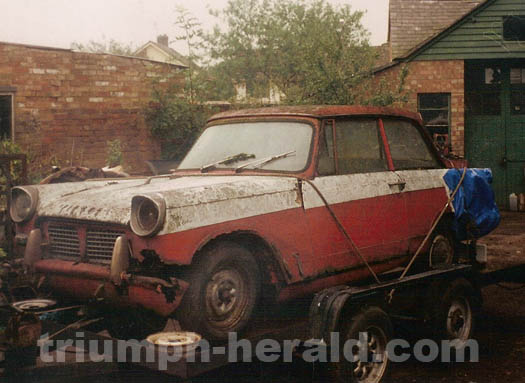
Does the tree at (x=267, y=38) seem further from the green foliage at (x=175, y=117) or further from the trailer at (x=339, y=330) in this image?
the trailer at (x=339, y=330)

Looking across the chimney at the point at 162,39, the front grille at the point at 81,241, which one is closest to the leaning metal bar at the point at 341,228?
the front grille at the point at 81,241

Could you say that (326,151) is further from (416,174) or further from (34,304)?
(34,304)

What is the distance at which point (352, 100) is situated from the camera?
13555 mm

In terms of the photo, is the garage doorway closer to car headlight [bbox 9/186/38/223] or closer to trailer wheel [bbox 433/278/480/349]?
car headlight [bbox 9/186/38/223]

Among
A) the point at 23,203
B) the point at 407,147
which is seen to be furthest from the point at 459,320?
the point at 23,203

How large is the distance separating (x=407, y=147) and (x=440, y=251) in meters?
1.00

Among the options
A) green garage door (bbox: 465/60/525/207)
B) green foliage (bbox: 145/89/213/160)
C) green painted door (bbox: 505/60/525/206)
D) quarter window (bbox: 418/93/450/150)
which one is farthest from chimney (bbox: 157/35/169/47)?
green painted door (bbox: 505/60/525/206)

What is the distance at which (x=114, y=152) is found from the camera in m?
13.7

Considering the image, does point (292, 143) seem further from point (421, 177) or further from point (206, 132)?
point (421, 177)

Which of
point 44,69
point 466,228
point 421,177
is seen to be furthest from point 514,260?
point 44,69

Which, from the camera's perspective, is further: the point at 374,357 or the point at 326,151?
the point at 326,151

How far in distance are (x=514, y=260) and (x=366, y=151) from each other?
7.23ft

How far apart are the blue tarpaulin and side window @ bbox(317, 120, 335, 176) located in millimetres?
1527

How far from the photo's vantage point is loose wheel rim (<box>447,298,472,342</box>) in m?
5.55
